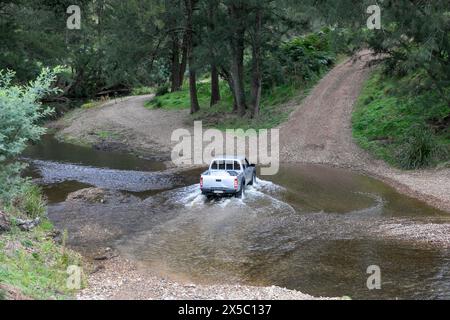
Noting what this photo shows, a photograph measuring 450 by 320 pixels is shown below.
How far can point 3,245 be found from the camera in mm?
10867

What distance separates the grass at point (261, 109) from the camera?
32.4m

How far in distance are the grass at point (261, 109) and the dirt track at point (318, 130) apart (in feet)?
2.89

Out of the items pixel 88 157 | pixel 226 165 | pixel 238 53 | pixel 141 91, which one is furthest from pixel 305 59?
pixel 141 91

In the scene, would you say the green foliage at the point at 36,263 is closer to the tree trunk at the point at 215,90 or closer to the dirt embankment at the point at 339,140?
the dirt embankment at the point at 339,140

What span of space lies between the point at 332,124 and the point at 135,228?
17518 millimetres

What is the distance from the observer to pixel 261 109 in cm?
3503

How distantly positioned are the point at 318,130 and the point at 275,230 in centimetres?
1535

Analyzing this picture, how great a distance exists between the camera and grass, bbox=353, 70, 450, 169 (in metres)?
22.4

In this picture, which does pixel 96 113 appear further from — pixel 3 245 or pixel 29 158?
pixel 3 245

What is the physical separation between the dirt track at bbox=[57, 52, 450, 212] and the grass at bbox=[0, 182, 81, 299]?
40.5 feet

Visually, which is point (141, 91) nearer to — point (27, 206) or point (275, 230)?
point (27, 206)

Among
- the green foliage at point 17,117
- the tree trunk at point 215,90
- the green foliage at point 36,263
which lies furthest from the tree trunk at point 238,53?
Result: the green foliage at point 17,117

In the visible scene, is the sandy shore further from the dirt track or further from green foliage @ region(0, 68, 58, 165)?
green foliage @ region(0, 68, 58, 165)
